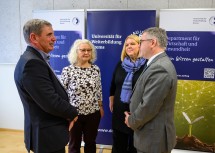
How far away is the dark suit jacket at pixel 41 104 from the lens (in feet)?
4.64

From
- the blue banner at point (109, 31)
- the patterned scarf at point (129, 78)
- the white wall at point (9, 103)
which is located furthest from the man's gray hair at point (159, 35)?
the white wall at point (9, 103)

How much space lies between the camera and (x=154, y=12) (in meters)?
2.96

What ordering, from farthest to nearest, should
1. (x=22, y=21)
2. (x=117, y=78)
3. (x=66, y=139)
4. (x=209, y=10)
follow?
(x=22, y=21) → (x=209, y=10) → (x=117, y=78) → (x=66, y=139)

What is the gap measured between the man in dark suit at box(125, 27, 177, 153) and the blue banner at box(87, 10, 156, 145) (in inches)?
53.5

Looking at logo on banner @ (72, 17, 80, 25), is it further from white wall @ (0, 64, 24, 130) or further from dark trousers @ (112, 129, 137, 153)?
dark trousers @ (112, 129, 137, 153)

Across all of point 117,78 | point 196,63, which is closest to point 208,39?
point 196,63

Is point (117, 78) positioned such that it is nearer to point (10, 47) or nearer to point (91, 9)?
point (91, 9)

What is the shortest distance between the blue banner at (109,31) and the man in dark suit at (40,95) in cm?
Result: 162

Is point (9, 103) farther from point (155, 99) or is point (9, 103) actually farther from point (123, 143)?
point (155, 99)

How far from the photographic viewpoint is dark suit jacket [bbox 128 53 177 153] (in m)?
1.57

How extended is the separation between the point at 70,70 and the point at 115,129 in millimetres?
789

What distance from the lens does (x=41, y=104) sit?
1.45m

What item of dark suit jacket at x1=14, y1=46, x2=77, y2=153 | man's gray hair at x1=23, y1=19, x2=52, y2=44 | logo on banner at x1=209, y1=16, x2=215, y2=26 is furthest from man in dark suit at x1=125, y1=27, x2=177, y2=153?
logo on banner at x1=209, y1=16, x2=215, y2=26

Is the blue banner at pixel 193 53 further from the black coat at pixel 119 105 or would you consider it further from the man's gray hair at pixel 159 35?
the man's gray hair at pixel 159 35
